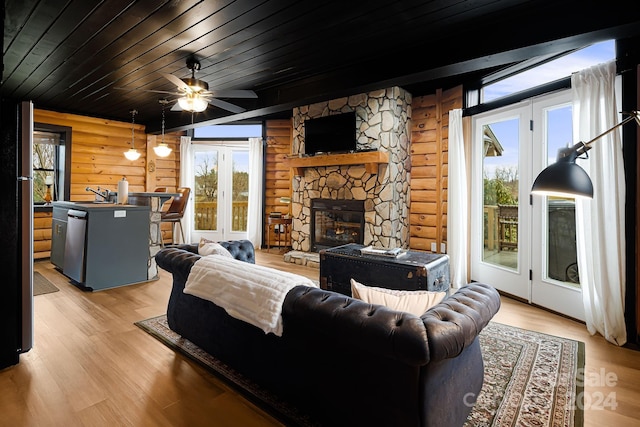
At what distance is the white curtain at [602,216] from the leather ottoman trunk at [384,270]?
1.14 metres

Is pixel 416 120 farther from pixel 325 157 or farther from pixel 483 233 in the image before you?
pixel 483 233

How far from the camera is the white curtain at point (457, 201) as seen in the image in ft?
14.5

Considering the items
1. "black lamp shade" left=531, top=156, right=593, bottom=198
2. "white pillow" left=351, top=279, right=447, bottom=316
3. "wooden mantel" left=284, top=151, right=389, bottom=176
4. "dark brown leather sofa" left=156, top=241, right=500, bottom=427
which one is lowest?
"dark brown leather sofa" left=156, top=241, right=500, bottom=427

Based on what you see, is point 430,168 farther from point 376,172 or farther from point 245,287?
point 245,287

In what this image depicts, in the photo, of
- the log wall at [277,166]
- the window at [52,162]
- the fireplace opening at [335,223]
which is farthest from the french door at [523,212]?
the window at [52,162]

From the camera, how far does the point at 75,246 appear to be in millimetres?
4141

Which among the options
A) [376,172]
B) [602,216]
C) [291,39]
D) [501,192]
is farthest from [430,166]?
[291,39]

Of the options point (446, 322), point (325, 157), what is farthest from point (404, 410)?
point (325, 157)

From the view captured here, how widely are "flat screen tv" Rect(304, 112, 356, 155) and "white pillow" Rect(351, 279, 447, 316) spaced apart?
3774 mm

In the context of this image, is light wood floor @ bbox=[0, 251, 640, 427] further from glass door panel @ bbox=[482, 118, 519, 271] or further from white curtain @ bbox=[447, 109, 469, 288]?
white curtain @ bbox=[447, 109, 469, 288]

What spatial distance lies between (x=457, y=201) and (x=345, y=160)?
1.68 meters

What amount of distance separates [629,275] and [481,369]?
5.86 ft

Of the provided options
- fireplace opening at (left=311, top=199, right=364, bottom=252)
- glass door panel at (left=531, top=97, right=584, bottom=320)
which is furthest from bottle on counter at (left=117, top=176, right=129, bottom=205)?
glass door panel at (left=531, top=97, right=584, bottom=320)

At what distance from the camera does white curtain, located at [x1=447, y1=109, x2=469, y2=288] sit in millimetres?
4418
